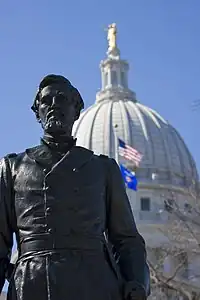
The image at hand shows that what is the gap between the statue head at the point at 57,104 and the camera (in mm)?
4254

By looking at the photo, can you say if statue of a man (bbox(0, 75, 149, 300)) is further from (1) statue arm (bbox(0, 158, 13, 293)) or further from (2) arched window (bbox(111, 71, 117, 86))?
(2) arched window (bbox(111, 71, 117, 86))

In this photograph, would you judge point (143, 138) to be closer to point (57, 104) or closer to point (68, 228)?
point (57, 104)

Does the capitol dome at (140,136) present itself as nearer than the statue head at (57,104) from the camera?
No

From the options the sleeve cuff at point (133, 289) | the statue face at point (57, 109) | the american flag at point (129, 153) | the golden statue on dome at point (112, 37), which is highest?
the golden statue on dome at point (112, 37)

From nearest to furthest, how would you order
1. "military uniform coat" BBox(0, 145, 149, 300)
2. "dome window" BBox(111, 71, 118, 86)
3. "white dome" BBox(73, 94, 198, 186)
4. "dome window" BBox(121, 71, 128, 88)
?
"military uniform coat" BBox(0, 145, 149, 300) < "white dome" BBox(73, 94, 198, 186) < "dome window" BBox(111, 71, 118, 86) < "dome window" BBox(121, 71, 128, 88)

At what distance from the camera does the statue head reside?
4254 millimetres

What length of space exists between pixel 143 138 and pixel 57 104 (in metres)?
63.7

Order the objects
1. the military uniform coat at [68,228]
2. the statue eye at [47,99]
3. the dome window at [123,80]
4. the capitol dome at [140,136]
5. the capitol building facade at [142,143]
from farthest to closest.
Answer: the dome window at [123,80]
the capitol dome at [140,136]
the capitol building facade at [142,143]
the statue eye at [47,99]
the military uniform coat at [68,228]

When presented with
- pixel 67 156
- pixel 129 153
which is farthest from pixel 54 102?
pixel 129 153

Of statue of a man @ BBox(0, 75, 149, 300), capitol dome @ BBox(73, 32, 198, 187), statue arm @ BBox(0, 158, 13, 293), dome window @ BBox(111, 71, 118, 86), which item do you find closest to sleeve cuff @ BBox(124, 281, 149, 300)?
statue of a man @ BBox(0, 75, 149, 300)

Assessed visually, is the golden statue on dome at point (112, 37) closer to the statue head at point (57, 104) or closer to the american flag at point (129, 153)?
the american flag at point (129, 153)

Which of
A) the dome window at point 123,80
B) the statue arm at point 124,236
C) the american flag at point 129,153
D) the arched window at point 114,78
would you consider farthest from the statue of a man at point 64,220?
the dome window at point 123,80

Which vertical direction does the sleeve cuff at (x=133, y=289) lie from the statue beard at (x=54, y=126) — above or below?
below

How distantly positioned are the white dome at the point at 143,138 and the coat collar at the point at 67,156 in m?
58.7
